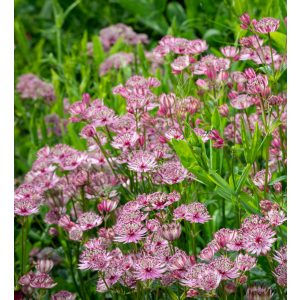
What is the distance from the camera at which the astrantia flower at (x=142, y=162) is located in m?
1.18

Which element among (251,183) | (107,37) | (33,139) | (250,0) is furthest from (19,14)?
(251,183)

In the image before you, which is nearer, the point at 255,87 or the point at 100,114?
the point at 255,87

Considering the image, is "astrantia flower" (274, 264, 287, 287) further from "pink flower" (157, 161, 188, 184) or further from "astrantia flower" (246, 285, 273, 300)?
"pink flower" (157, 161, 188, 184)

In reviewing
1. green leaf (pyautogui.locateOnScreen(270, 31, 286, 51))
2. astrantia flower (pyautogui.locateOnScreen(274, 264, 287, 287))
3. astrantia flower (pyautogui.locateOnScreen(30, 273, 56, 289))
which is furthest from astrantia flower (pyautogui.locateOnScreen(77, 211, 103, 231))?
green leaf (pyautogui.locateOnScreen(270, 31, 286, 51))

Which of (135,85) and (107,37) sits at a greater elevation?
(135,85)

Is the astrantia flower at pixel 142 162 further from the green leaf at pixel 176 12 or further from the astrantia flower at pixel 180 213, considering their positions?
the green leaf at pixel 176 12

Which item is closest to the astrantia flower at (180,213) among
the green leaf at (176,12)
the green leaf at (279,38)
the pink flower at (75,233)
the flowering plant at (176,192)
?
the flowering plant at (176,192)

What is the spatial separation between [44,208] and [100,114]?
0.63m

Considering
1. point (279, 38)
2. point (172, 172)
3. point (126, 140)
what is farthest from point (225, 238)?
point (279, 38)

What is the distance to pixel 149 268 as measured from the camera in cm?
105

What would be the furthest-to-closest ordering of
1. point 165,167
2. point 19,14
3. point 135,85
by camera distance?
point 19,14, point 135,85, point 165,167

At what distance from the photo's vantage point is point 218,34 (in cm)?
222

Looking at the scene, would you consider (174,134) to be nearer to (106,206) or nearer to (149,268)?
(106,206)

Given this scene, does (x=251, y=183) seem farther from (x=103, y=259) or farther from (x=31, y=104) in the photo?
(x=31, y=104)
